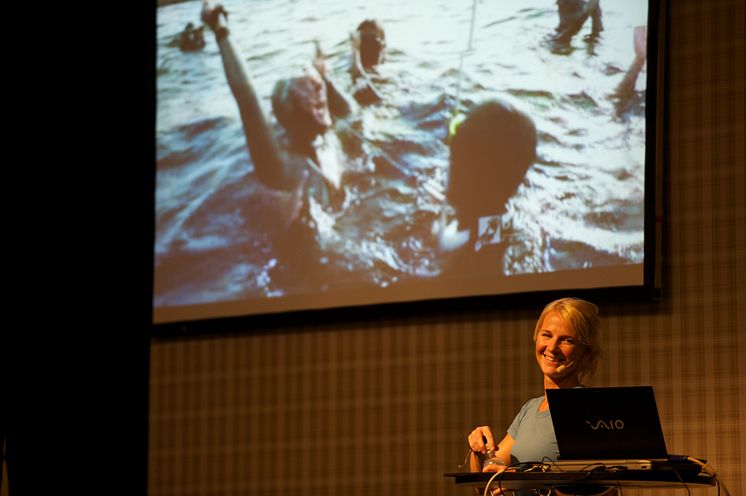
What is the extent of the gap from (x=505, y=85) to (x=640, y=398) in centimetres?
190

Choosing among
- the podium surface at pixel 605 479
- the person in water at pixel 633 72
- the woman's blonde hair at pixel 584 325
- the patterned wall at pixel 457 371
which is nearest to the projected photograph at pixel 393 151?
the person in water at pixel 633 72

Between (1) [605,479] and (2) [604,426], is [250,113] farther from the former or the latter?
(1) [605,479]

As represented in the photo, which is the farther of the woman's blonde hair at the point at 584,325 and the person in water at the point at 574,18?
the person in water at the point at 574,18

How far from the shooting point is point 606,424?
2846 mm

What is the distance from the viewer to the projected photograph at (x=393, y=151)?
4297 mm

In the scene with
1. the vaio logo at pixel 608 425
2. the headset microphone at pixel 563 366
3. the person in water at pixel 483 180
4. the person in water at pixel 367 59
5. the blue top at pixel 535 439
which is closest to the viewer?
the vaio logo at pixel 608 425

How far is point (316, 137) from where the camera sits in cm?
487

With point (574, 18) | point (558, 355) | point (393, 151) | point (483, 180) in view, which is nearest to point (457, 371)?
point (483, 180)

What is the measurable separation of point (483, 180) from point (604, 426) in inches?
69.7

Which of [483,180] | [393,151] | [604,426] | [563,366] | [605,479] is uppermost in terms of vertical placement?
[393,151]

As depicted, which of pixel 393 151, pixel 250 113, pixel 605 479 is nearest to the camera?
pixel 605 479

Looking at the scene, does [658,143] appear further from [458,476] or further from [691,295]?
[458,476]

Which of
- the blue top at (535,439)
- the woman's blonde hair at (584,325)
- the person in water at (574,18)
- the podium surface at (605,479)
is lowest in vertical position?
the podium surface at (605,479)

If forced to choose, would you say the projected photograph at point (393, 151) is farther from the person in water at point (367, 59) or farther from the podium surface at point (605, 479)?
the podium surface at point (605, 479)
